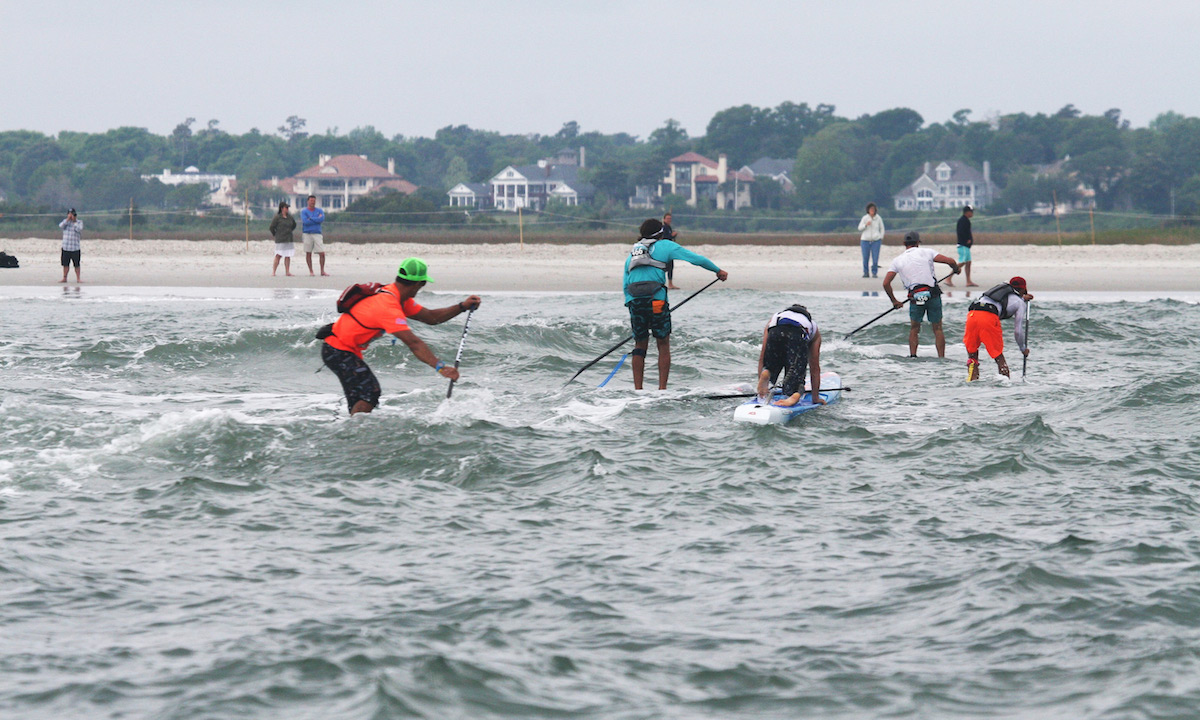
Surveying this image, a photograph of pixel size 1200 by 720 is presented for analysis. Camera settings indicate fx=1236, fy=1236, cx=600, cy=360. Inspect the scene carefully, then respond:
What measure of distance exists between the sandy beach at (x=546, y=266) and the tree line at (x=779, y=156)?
80.0 ft

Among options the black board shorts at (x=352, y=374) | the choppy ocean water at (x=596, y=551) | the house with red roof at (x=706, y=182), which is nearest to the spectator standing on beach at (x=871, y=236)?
the choppy ocean water at (x=596, y=551)

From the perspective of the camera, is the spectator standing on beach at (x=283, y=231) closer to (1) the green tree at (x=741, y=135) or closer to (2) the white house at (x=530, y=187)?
(2) the white house at (x=530, y=187)

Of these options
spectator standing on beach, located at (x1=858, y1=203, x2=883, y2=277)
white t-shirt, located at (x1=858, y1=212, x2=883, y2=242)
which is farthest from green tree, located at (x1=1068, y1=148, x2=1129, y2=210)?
white t-shirt, located at (x1=858, y1=212, x2=883, y2=242)

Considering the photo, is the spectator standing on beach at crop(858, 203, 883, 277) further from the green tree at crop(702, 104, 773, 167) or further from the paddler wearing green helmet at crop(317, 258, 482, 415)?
the green tree at crop(702, 104, 773, 167)

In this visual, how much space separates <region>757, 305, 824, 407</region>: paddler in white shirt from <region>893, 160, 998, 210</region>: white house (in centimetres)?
9248

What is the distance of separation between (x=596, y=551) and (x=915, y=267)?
848 cm

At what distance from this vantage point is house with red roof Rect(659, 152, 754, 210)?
10819 centimetres

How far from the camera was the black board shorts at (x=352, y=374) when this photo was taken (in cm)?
970

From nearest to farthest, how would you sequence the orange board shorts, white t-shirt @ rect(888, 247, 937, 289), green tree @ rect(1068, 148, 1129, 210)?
the orange board shorts, white t-shirt @ rect(888, 247, 937, 289), green tree @ rect(1068, 148, 1129, 210)

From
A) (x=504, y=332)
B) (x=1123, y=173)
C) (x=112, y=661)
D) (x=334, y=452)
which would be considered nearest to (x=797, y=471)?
(x=334, y=452)

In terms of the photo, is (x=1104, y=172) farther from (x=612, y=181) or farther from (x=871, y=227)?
(x=871, y=227)

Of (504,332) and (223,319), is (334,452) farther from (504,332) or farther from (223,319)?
(223,319)

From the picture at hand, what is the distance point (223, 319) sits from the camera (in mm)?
19672

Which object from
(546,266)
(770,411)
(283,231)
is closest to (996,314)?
(770,411)
